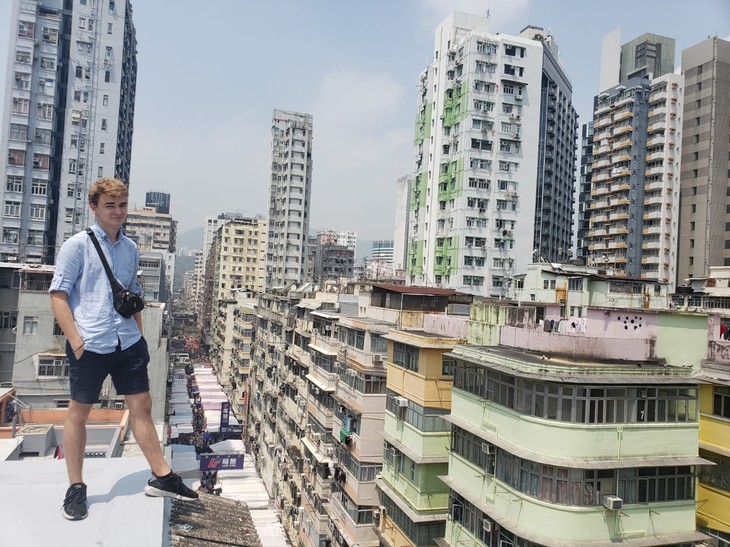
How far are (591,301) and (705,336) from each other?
1479 cm

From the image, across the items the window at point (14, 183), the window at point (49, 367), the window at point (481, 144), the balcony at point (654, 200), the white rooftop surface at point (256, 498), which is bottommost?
the white rooftop surface at point (256, 498)

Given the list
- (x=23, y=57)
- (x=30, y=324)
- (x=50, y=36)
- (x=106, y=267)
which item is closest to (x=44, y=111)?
(x=23, y=57)

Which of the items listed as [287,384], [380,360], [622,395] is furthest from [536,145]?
[622,395]

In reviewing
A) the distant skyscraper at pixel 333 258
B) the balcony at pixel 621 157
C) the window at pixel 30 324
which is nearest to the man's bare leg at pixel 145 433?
the window at pixel 30 324

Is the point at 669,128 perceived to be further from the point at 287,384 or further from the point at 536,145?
the point at 287,384

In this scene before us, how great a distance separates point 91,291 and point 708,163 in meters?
55.3

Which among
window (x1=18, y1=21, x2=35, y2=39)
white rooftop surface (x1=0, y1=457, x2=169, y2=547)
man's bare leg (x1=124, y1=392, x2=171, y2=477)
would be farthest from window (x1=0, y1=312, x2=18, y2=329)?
window (x1=18, y1=21, x2=35, y2=39)

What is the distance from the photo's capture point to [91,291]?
5.26m

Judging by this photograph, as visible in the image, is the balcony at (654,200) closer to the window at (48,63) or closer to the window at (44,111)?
the window at (44,111)

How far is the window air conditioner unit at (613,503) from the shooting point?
10.2 m

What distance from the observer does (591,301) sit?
26969 mm

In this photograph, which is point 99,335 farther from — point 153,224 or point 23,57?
point 153,224

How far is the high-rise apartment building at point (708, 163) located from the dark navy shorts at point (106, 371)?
→ 5236 centimetres

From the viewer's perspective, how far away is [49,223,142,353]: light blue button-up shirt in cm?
514
